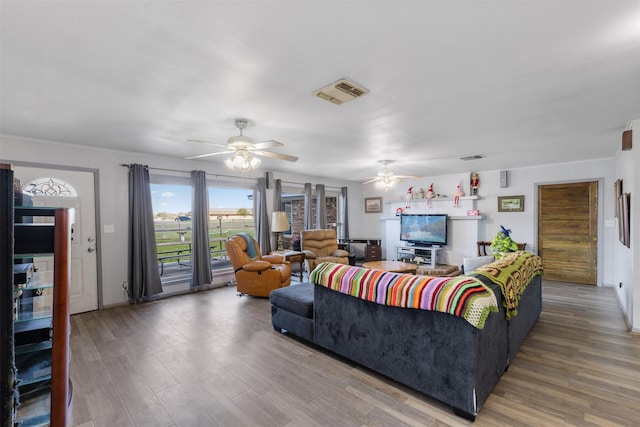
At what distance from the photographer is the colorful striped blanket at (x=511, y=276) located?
92.4 inches

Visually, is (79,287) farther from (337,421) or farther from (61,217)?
(61,217)

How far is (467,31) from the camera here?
1.68m

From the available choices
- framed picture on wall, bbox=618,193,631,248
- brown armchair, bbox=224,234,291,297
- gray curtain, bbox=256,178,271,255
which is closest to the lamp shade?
gray curtain, bbox=256,178,271,255

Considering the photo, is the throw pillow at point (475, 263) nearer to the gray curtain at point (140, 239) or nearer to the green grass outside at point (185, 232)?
the green grass outside at point (185, 232)

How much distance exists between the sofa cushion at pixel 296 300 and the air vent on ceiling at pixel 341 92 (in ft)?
6.53

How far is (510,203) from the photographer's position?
21.0 feet

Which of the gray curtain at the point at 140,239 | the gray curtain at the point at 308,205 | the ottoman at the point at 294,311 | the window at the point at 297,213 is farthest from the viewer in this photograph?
the window at the point at 297,213

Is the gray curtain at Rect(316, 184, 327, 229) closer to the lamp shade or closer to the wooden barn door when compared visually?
the lamp shade

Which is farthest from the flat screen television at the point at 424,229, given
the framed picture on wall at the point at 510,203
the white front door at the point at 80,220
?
the white front door at the point at 80,220

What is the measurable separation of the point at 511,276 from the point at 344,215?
5.96m

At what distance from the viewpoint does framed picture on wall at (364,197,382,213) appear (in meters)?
8.76

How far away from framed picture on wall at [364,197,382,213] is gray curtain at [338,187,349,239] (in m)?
0.87

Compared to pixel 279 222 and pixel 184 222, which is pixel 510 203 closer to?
pixel 279 222

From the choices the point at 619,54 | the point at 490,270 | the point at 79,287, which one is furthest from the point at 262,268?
the point at 619,54
